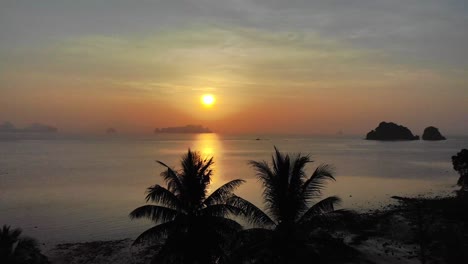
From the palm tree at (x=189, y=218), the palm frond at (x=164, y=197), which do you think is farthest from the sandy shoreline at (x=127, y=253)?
the palm frond at (x=164, y=197)

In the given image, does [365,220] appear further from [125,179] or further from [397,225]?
[125,179]

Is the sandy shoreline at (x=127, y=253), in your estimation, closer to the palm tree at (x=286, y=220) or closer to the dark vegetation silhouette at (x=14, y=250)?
the dark vegetation silhouette at (x=14, y=250)

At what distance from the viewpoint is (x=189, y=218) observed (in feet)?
64.6

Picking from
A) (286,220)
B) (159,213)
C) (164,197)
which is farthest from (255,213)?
(159,213)

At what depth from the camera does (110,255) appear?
33125mm

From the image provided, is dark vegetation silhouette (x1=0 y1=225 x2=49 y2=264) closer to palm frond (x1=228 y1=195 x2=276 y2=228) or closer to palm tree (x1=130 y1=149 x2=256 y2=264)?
palm tree (x1=130 y1=149 x2=256 y2=264)

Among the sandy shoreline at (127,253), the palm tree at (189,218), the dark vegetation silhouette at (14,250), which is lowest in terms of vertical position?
the sandy shoreline at (127,253)

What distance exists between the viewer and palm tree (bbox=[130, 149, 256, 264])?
19.2 meters

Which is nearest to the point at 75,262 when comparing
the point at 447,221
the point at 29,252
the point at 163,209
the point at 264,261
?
the point at 29,252

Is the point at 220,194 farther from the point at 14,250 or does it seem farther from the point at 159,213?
the point at 14,250

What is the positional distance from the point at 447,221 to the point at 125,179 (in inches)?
2623

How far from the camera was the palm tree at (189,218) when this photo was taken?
19250mm

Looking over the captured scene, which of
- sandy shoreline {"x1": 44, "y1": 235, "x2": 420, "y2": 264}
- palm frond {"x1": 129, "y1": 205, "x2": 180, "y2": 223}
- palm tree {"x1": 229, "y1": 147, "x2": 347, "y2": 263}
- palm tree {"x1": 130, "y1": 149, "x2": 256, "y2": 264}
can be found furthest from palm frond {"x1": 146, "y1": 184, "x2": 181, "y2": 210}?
sandy shoreline {"x1": 44, "y1": 235, "x2": 420, "y2": 264}

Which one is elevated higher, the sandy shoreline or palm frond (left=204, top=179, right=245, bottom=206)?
palm frond (left=204, top=179, right=245, bottom=206)
